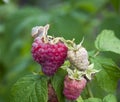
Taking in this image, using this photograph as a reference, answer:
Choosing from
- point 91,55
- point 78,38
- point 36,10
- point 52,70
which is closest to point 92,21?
point 36,10

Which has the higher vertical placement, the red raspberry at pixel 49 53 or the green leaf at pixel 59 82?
the red raspberry at pixel 49 53

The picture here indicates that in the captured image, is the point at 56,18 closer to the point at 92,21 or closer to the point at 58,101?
the point at 92,21

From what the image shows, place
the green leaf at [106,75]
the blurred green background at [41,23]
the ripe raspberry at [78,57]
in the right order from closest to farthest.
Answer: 1. the ripe raspberry at [78,57]
2. the green leaf at [106,75]
3. the blurred green background at [41,23]

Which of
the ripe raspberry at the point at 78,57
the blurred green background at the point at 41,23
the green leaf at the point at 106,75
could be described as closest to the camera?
the ripe raspberry at the point at 78,57

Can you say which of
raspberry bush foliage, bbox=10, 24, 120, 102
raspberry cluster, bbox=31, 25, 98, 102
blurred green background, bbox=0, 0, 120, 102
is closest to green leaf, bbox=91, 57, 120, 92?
raspberry bush foliage, bbox=10, 24, 120, 102

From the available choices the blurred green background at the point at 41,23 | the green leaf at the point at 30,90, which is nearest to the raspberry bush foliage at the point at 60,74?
the green leaf at the point at 30,90

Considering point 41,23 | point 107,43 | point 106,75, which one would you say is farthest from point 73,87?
point 41,23

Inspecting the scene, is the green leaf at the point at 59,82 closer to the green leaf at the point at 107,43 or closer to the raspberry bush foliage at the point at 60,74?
the raspberry bush foliage at the point at 60,74
